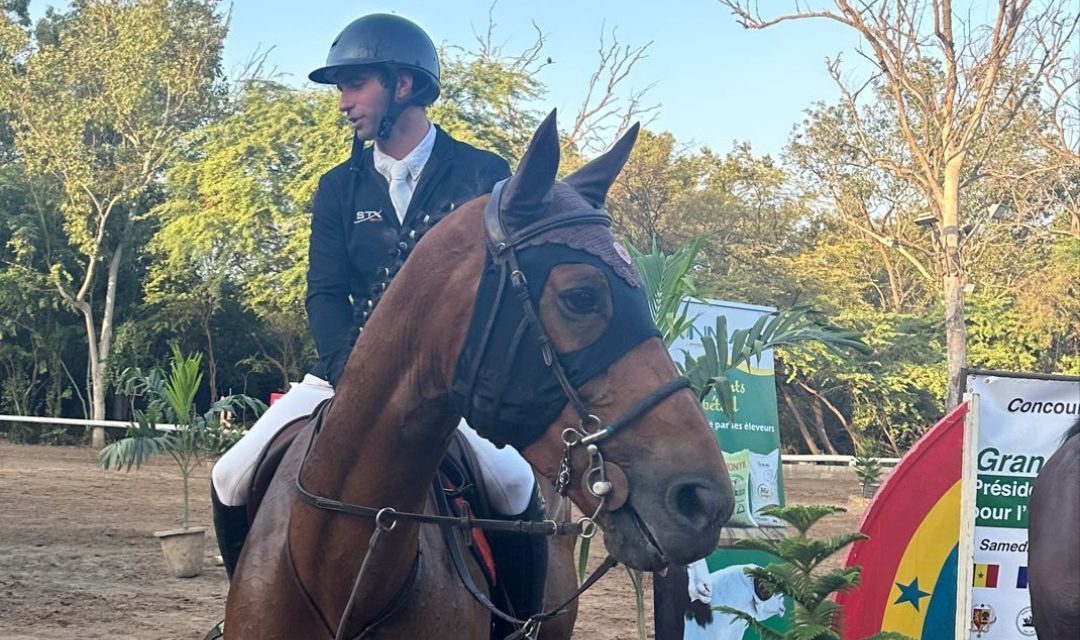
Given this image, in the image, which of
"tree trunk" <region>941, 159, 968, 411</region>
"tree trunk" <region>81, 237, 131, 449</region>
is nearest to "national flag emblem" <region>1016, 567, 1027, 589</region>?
"tree trunk" <region>941, 159, 968, 411</region>

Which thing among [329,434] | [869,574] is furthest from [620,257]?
[869,574]

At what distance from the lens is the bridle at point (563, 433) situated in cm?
216

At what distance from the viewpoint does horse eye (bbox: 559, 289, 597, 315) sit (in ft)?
7.33

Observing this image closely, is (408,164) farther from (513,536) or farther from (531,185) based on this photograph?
(513,536)

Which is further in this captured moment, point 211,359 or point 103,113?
point 211,359

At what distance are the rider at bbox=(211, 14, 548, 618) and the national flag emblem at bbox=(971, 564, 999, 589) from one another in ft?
11.0

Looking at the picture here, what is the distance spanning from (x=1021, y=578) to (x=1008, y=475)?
56cm

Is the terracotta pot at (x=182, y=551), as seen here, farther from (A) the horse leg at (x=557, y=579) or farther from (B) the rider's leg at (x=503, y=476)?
(B) the rider's leg at (x=503, y=476)

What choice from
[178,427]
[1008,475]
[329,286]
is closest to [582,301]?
[329,286]

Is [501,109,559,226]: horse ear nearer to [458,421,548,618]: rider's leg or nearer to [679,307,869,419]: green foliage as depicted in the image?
[458,421,548,618]: rider's leg

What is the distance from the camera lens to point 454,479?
3.17 meters

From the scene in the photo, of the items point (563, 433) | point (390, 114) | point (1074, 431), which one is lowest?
point (1074, 431)

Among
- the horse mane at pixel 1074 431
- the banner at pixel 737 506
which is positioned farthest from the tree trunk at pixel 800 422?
the horse mane at pixel 1074 431

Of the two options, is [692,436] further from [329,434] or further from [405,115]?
[405,115]
